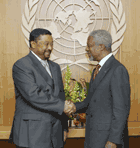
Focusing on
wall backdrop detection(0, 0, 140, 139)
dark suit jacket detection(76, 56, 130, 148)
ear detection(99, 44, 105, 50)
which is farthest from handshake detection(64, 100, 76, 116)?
wall backdrop detection(0, 0, 140, 139)

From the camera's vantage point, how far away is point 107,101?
59.5 inches

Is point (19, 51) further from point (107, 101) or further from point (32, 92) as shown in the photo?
point (107, 101)

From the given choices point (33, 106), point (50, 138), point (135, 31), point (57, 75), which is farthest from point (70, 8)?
point (50, 138)

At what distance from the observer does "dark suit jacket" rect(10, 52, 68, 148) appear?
5.31ft

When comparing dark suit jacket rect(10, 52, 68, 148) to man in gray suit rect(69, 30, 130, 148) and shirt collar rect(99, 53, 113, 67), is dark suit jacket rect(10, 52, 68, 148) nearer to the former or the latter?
man in gray suit rect(69, 30, 130, 148)

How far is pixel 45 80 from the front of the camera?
1.74 metres

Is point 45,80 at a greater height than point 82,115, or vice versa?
point 45,80

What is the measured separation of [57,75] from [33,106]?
42 cm

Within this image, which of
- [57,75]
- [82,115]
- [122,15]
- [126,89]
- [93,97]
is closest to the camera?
[126,89]

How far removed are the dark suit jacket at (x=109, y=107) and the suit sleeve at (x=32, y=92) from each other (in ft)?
1.10

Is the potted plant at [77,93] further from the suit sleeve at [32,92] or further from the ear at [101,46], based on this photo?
the ear at [101,46]

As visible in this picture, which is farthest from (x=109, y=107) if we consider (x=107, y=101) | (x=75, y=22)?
(x=75, y=22)

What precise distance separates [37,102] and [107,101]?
2.04 feet

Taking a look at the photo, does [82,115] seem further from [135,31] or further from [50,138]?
[135,31]
